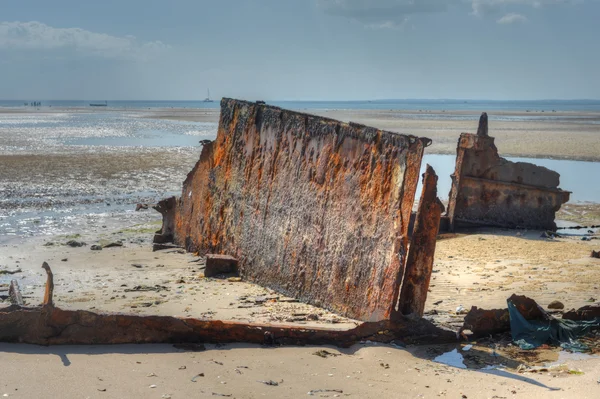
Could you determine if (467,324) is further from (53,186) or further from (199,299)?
(53,186)

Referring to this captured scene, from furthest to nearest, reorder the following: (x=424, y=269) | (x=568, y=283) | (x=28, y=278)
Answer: (x=28, y=278), (x=568, y=283), (x=424, y=269)

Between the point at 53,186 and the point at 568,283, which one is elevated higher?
the point at 568,283

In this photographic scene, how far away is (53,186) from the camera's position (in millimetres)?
16406

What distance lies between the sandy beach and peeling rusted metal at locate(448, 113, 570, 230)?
330 mm

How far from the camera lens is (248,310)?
→ 18.8ft

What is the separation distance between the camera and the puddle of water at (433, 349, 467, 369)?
4441 millimetres

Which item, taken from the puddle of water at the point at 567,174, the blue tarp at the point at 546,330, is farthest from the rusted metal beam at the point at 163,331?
the puddle of water at the point at 567,174

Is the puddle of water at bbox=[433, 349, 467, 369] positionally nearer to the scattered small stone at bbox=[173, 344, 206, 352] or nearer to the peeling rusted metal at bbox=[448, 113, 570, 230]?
the scattered small stone at bbox=[173, 344, 206, 352]

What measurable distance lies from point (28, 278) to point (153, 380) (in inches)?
164

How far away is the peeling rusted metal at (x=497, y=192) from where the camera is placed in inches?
418

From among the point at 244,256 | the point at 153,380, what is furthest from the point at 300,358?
the point at 244,256

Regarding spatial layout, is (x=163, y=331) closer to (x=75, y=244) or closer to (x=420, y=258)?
(x=420, y=258)

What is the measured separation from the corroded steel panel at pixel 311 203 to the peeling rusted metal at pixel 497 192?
4.40 metres

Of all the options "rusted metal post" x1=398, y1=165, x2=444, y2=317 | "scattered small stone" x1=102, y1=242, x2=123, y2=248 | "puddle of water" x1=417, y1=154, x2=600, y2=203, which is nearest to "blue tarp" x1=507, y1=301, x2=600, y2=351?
"rusted metal post" x1=398, y1=165, x2=444, y2=317
